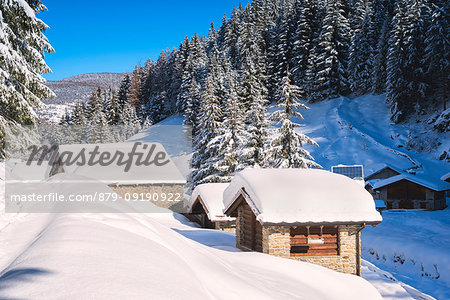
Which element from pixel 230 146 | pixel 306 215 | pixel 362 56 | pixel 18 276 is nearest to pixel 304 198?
pixel 306 215

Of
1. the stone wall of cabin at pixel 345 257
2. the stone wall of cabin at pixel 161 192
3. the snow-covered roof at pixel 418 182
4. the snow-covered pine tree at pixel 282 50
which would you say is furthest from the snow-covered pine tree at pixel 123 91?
the stone wall of cabin at pixel 345 257

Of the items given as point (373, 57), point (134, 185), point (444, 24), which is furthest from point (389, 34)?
point (134, 185)

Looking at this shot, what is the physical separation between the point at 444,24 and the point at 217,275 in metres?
49.0

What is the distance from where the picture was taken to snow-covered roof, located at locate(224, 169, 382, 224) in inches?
428

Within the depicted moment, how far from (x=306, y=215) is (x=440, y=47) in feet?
140

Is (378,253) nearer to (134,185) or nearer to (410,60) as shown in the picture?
(134,185)

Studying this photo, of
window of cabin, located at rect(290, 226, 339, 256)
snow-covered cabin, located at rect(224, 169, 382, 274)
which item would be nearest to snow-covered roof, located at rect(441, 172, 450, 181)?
snow-covered cabin, located at rect(224, 169, 382, 274)

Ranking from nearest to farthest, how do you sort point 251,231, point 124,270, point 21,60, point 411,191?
point 124,270 → point 21,60 → point 251,231 → point 411,191

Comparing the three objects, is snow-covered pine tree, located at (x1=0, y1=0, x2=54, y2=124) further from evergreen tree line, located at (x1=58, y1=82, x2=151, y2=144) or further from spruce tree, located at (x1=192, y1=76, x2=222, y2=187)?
evergreen tree line, located at (x1=58, y1=82, x2=151, y2=144)

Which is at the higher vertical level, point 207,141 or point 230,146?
point 207,141

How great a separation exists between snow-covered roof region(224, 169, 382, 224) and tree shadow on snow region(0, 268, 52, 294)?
24.7 feet

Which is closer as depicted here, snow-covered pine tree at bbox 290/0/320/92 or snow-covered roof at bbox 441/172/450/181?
snow-covered roof at bbox 441/172/450/181

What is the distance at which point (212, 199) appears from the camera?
1909cm

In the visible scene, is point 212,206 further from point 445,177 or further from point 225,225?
point 445,177
